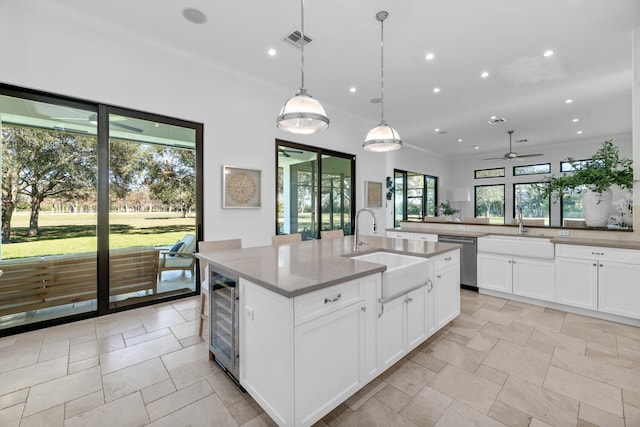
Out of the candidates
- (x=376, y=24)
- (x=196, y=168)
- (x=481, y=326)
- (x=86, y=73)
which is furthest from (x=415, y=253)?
(x=86, y=73)

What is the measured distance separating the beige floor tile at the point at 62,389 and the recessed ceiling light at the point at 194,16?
334cm

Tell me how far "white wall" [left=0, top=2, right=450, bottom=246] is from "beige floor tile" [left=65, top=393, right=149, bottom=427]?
2234 mm

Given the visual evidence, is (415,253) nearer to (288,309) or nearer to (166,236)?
(288,309)

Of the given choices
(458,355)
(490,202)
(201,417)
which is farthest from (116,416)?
(490,202)

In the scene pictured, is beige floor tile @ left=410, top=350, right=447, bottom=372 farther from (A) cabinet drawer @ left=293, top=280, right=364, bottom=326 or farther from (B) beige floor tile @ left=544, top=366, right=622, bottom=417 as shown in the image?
(A) cabinet drawer @ left=293, top=280, right=364, bottom=326

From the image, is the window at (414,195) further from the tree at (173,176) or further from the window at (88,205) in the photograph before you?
the window at (88,205)

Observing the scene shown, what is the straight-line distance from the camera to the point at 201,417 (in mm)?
1635

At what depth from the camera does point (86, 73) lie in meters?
2.93

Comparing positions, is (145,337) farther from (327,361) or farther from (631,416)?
(631,416)

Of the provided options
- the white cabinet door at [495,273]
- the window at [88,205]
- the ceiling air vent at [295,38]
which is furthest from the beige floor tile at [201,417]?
the white cabinet door at [495,273]

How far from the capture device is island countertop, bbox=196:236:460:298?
4.88ft

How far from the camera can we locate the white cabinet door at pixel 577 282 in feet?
10.1

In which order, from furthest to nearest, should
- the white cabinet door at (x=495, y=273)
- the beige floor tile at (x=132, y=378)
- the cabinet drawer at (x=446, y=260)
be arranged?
1. the white cabinet door at (x=495, y=273)
2. the cabinet drawer at (x=446, y=260)
3. the beige floor tile at (x=132, y=378)

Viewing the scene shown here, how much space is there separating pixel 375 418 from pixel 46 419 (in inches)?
76.8
